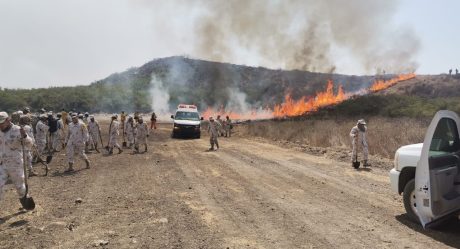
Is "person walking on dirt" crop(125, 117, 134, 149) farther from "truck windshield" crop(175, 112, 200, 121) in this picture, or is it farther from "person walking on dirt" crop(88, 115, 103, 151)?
"truck windshield" crop(175, 112, 200, 121)

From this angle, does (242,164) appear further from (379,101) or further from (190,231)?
(379,101)

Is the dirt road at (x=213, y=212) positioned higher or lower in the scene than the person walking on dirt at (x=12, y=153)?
lower

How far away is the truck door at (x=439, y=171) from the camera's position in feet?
21.2

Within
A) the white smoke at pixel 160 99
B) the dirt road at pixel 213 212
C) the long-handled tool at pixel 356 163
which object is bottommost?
the dirt road at pixel 213 212

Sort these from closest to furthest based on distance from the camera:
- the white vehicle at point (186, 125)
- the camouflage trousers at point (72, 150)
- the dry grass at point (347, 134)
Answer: the camouflage trousers at point (72, 150) < the dry grass at point (347, 134) < the white vehicle at point (186, 125)

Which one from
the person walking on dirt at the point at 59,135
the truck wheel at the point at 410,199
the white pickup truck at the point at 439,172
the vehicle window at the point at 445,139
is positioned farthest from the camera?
the person walking on dirt at the point at 59,135

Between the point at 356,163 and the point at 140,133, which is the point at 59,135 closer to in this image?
the point at 140,133

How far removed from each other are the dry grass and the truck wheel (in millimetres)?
11654

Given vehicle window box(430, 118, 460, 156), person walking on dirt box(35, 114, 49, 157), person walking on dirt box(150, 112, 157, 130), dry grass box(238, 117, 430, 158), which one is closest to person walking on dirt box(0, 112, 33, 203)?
vehicle window box(430, 118, 460, 156)

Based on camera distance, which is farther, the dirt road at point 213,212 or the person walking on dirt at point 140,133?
the person walking on dirt at point 140,133

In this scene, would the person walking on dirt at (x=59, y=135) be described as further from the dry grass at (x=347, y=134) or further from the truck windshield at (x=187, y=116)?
the dry grass at (x=347, y=134)

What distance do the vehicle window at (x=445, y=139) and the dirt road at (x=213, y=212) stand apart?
1.40 metres

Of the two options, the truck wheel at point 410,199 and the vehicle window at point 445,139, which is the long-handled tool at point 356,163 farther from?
the vehicle window at point 445,139

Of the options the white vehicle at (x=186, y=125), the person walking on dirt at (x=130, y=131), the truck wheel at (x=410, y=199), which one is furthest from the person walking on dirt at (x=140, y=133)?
the truck wheel at (x=410, y=199)
